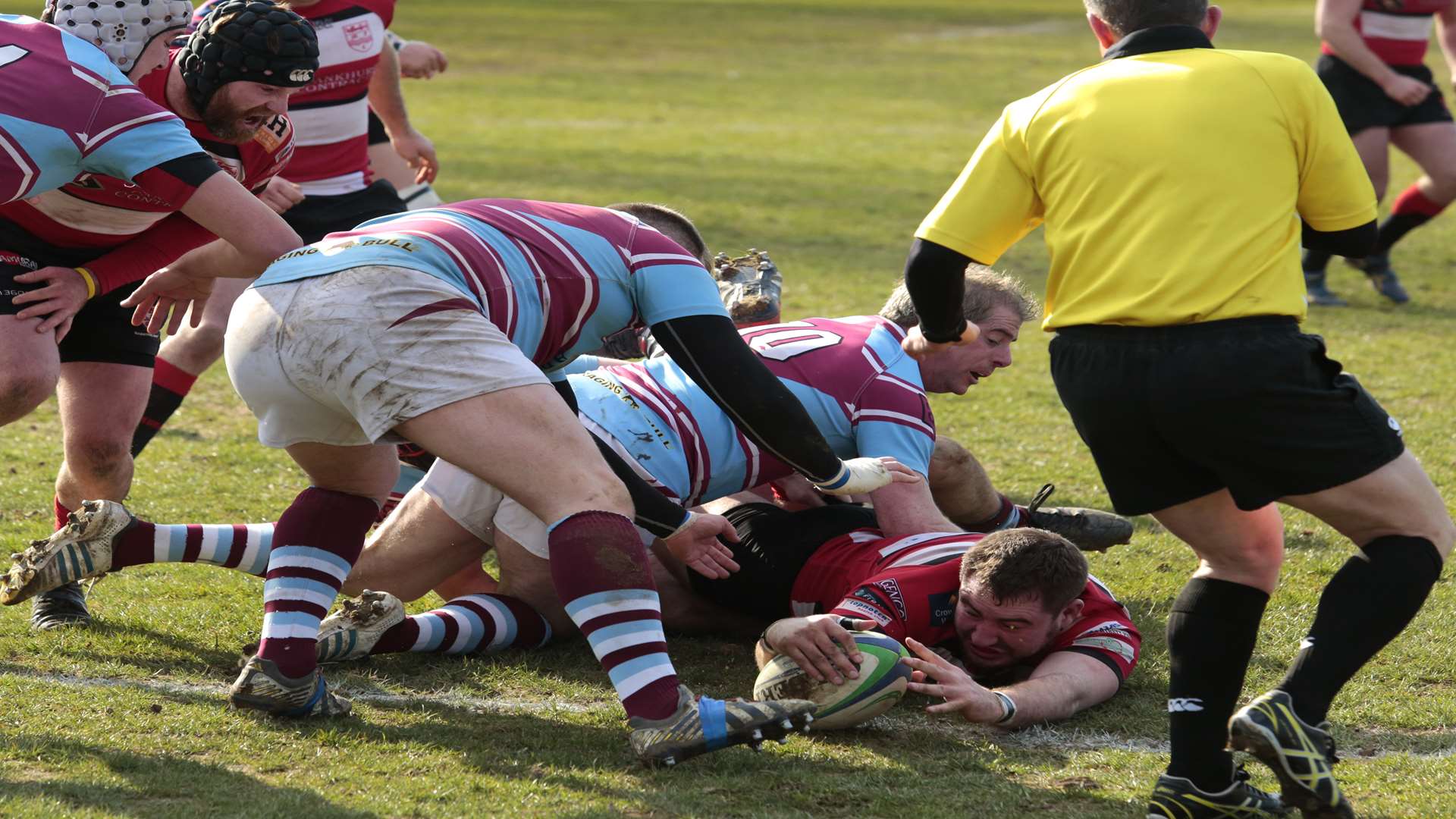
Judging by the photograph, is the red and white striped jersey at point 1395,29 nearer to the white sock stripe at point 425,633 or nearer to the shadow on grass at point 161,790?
the white sock stripe at point 425,633

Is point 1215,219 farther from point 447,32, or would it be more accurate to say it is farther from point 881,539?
point 447,32

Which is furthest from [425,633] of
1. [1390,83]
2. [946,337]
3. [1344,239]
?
[1390,83]

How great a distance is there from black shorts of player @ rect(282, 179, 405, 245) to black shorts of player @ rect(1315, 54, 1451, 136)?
490cm

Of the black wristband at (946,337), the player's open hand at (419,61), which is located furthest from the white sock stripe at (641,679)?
the player's open hand at (419,61)

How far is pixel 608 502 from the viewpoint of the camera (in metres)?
3.06

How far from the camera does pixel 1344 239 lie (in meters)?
2.97

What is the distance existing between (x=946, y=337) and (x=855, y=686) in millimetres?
748

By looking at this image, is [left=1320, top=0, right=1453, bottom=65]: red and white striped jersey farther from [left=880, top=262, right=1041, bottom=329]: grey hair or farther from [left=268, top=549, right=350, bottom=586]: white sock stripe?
[left=268, top=549, right=350, bottom=586]: white sock stripe

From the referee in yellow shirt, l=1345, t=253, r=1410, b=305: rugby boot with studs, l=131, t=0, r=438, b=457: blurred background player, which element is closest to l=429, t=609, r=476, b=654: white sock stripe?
the referee in yellow shirt

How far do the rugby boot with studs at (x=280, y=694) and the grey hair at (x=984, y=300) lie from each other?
1.78 meters

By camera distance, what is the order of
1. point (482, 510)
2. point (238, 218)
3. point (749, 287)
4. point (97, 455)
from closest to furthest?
1. point (238, 218)
2. point (482, 510)
3. point (97, 455)
4. point (749, 287)

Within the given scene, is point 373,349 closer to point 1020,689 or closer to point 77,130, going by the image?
point 77,130

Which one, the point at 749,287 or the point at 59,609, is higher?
the point at 749,287

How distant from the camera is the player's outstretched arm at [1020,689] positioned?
338cm
